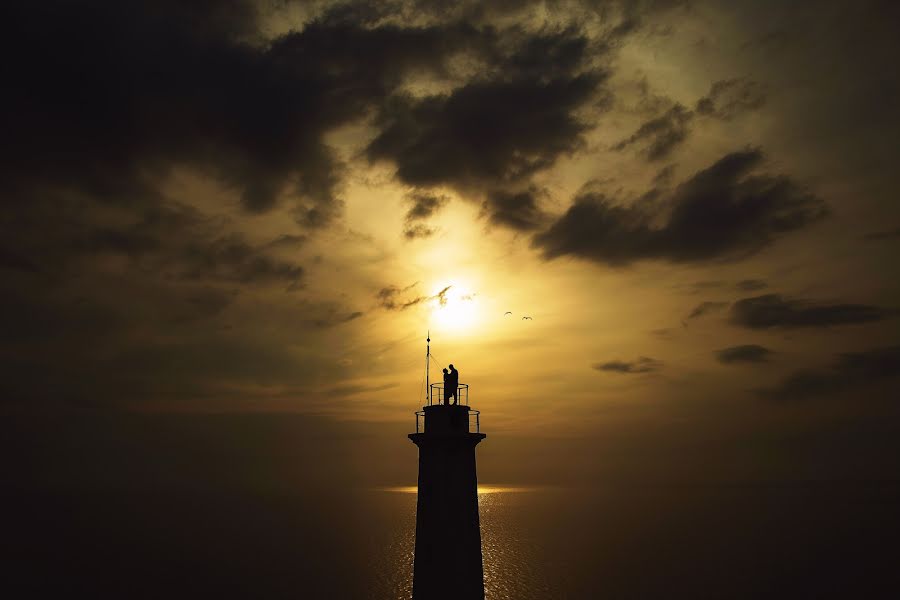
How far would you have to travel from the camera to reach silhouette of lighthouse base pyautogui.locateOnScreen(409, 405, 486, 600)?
1636cm

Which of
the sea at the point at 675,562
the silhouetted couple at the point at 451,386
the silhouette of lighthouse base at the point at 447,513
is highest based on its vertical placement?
the silhouetted couple at the point at 451,386

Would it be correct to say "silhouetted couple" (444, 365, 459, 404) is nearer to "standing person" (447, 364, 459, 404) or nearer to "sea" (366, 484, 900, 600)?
"standing person" (447, 364, 459, 404)

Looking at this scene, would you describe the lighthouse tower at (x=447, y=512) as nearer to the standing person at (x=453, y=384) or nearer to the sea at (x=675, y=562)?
the standing person at (x=453, y=384)

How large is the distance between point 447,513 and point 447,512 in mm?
27

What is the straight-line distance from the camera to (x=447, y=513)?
54.8 ft

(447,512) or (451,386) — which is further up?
(451,386)

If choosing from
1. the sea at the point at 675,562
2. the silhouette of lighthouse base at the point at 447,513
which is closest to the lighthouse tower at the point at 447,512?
the silhouette of lighthouse base at the point at 447,513

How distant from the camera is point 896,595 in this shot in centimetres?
7994

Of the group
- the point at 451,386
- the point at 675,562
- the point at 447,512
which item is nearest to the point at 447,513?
the point at 447,512

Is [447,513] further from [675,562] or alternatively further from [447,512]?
[675,562]

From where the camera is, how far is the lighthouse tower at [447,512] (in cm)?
1636

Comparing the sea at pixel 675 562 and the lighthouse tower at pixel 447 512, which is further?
the sea at pixel 675 562

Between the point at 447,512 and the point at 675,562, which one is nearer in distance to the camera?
the point at 447,512

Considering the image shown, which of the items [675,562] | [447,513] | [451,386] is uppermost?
[451,386]
